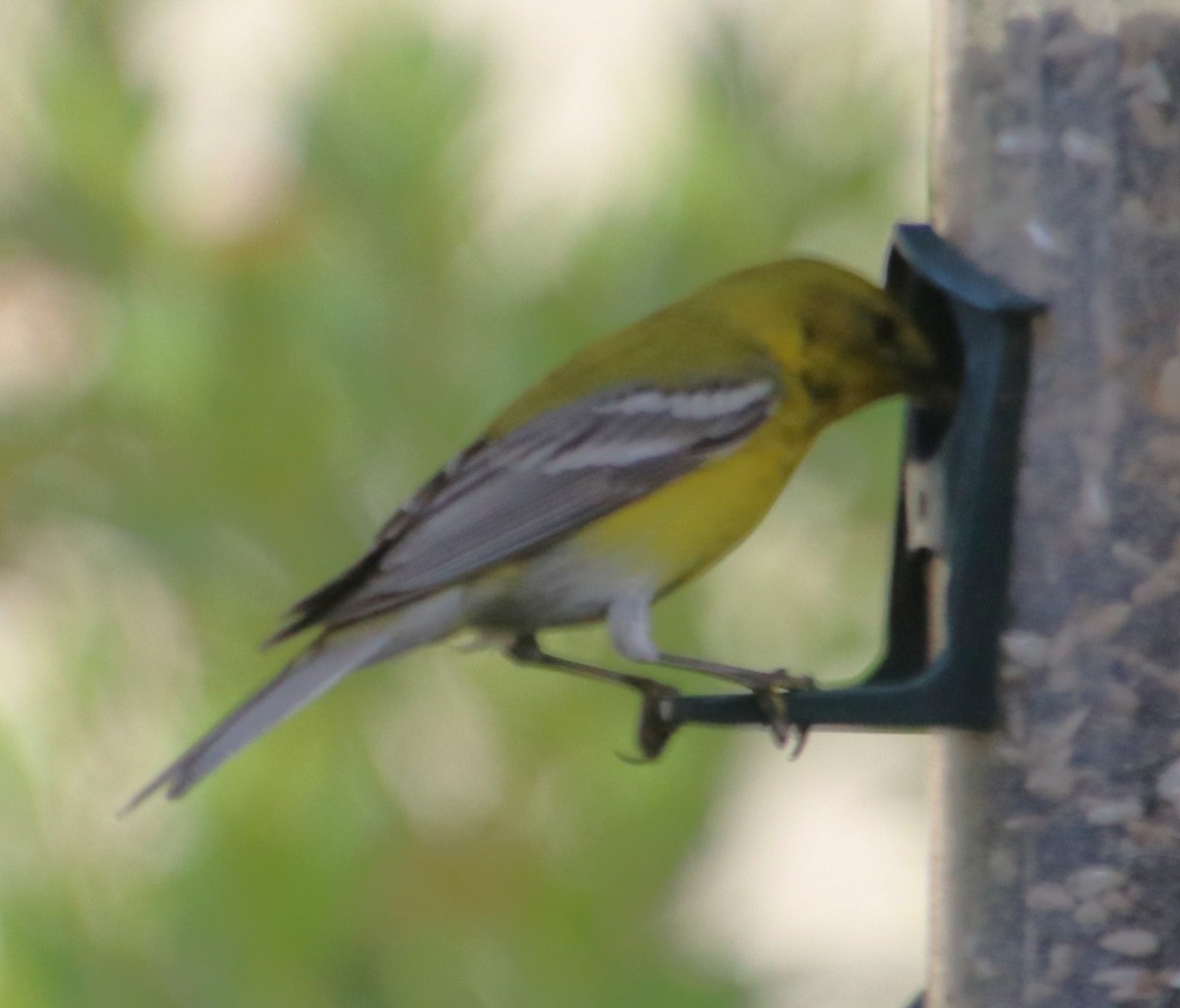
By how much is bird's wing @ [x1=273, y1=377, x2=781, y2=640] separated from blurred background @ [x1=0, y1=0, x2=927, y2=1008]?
0.08 meters

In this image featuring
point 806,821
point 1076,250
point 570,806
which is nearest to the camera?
point 1076,250

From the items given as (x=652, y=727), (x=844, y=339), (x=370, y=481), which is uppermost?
(x=844, y=339)

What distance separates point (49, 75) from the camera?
10.7 ft

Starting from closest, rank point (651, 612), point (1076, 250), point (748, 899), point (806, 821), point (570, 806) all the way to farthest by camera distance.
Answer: point (1076, 250), point (570, 806), point (651, 612), point (748, 899), point (806, 821)

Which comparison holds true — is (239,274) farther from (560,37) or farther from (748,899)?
(748,899)

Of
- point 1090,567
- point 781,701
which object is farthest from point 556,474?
point 1090,567

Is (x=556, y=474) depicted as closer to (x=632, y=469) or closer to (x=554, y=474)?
(x=554, y=474)

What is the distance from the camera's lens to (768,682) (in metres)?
2.88

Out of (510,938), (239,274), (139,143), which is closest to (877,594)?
(510,938)

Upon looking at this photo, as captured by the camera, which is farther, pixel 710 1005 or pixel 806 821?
pixel 806 821

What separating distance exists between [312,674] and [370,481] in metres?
0.39

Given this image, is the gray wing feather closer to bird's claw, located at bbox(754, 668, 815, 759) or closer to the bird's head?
the bird's head

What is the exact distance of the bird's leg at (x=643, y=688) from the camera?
9.36 feet

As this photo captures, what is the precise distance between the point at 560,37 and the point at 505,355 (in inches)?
37.4
